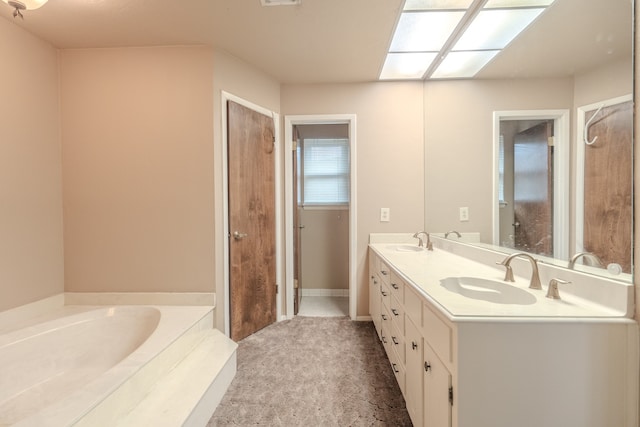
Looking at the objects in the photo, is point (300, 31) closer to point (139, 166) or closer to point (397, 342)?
point (139, 166)

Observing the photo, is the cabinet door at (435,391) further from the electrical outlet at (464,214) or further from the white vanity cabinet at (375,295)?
the electrical outlet at (464,214)

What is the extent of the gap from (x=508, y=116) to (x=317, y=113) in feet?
5.27

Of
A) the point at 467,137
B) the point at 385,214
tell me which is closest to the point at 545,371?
the point at 467,137

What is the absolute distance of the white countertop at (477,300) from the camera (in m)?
0.86

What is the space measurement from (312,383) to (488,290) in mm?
1210

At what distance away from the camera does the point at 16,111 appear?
1.74 m

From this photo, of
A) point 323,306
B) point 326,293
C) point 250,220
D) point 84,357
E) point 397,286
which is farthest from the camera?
A: point 326,293

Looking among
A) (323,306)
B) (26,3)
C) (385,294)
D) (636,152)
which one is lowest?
(323,306)

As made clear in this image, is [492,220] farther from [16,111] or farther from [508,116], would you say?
[16,111]

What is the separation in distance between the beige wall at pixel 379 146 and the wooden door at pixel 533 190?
3.60 ft

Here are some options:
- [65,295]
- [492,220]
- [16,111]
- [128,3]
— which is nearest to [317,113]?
[128,3]

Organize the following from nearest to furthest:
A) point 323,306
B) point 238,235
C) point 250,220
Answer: point 238,235 → point 250,220 → point 323,306

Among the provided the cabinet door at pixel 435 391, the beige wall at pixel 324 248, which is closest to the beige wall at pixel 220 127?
the beige wall at pixel 324 248

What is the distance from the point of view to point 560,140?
1.16 metres
